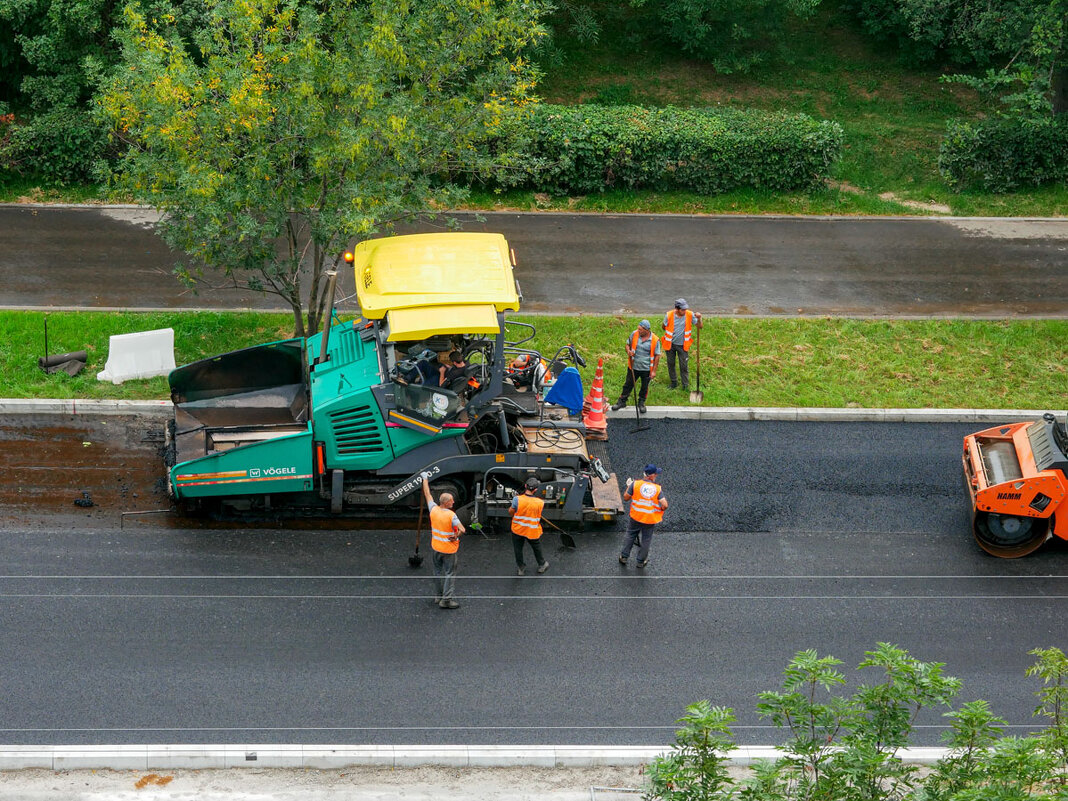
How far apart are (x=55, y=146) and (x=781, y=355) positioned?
1348 centimetres

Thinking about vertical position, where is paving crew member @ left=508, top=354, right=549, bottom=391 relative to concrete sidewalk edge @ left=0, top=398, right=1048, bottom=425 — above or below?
above

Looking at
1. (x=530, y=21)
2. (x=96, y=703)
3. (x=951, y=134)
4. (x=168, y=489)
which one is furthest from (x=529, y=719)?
(x=951, y=134)

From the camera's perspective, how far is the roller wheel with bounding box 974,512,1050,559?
43.4ft

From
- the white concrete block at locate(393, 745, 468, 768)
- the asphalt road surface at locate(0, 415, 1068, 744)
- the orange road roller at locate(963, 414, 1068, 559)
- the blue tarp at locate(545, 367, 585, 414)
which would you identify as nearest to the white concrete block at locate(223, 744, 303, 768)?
the asphalt road surface at locate(0, 415, 1068, 744)

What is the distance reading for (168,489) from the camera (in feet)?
45.1

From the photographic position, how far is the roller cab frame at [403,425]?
12789 millimetres

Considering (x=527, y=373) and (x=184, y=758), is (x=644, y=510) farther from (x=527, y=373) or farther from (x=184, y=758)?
(x=184, y=758)

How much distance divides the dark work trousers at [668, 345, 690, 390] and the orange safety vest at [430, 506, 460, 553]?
5.71m

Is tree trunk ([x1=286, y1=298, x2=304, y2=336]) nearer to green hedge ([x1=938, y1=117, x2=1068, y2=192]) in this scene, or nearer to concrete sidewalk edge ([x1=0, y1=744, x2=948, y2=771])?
concrete sidewalk edge ([x1=0, y1=744, x2=948, y2=771])

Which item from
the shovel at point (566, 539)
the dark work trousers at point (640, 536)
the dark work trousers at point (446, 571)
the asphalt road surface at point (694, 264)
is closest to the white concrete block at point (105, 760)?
the dark work trousers at point (446, 571)

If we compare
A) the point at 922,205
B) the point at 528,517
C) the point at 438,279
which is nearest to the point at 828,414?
the point at 528,517

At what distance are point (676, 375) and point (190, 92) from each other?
7.35 metres

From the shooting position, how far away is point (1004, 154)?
23.4m

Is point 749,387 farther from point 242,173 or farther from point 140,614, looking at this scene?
point 140,614
